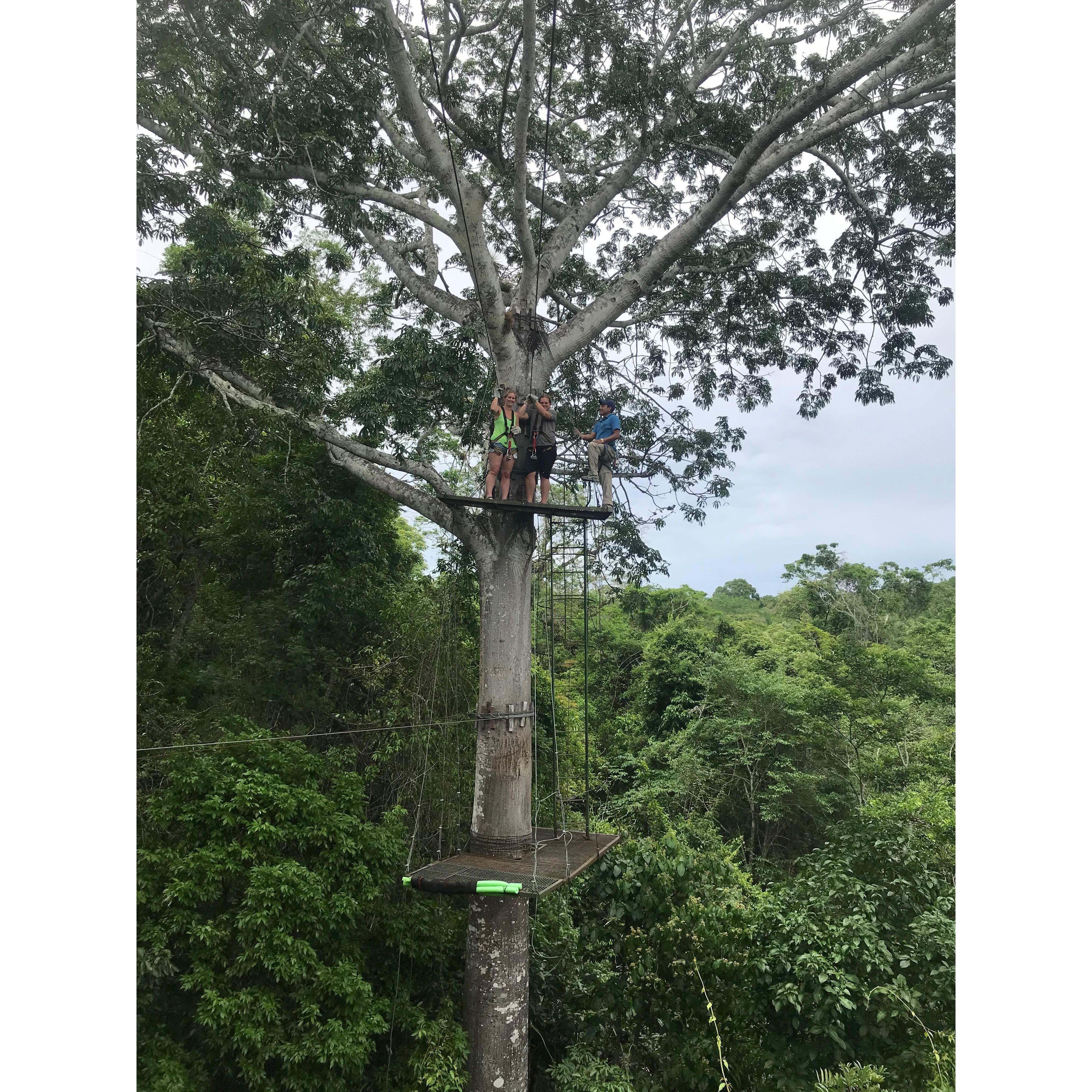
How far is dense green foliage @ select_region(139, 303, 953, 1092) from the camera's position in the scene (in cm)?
431

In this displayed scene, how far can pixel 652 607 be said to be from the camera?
17.5 metres

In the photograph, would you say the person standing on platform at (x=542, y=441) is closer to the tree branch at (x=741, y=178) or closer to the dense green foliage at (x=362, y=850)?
the tree branch at (x=741, y=178)

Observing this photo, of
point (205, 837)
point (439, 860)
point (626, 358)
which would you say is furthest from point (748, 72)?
point (205, 837)

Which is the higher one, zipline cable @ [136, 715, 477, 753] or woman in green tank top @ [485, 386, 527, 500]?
woman in green tank top @ [485, 386, 527, 500]

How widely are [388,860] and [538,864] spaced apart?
41.5 inches

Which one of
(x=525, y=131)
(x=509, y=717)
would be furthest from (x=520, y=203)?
(x=509, y=717)

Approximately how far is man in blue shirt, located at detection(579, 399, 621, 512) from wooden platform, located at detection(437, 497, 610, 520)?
0.39m

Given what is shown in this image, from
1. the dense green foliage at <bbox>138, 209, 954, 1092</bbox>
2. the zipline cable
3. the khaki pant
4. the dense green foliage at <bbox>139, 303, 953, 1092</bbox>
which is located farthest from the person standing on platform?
the dense green foliage at <bbox>139, 303, 953, 1092</bbox>

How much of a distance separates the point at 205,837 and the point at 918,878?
486 centimetres

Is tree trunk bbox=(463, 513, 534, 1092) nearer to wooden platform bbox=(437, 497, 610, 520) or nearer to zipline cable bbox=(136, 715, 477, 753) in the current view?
zipline cable bbox=(136, 715, 477, 753)

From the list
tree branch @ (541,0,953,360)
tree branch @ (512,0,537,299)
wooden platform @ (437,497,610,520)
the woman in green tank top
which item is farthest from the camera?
the woman in green tank top

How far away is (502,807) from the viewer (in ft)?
17.0

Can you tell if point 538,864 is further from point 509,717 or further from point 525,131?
point 525,131

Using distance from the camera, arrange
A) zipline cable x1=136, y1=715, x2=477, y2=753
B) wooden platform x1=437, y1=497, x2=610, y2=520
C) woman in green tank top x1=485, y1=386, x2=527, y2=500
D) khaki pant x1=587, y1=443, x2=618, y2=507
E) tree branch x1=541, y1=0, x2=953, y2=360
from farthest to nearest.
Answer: khaki pant x1=587, y1=443, x2=618, y2=507
woman in green tank top x1=485, y1=386, x2=527, y2=500
tree branch x1=541, y1=0, x2=953, y2=360
wooden platform x1=437, y1=497, x2=610, y2=520
zipline cable x1=136, y1=715, x2=477, y2=753
